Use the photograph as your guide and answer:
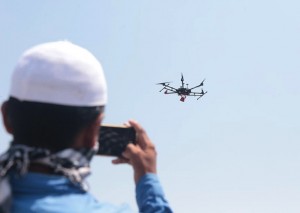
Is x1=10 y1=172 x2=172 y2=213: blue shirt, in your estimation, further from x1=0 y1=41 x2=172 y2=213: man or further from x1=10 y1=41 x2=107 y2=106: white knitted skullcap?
x1=10 y1=41 x2=107 y2=106: white knitted skullcap

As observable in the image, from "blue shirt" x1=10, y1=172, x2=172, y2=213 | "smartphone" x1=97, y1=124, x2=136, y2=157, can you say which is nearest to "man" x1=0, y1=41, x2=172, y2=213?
"blue shirt" x1=10, y1=172, x2=172, y2=213

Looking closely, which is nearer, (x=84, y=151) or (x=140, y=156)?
(x=84, y=151)

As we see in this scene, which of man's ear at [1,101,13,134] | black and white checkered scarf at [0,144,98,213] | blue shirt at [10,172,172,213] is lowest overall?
blue shirt at [10,172,172,213]

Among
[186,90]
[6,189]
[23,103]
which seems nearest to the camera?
[6,189]

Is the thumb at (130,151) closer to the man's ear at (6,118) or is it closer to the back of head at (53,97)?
the back of head at (53,97)

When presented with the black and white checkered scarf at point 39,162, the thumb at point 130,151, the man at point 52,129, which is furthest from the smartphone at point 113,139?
the black and white checkered scarf at point 39,162

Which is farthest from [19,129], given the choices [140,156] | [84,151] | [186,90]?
[186,90]

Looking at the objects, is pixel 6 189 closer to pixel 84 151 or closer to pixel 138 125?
pixel 84 151
